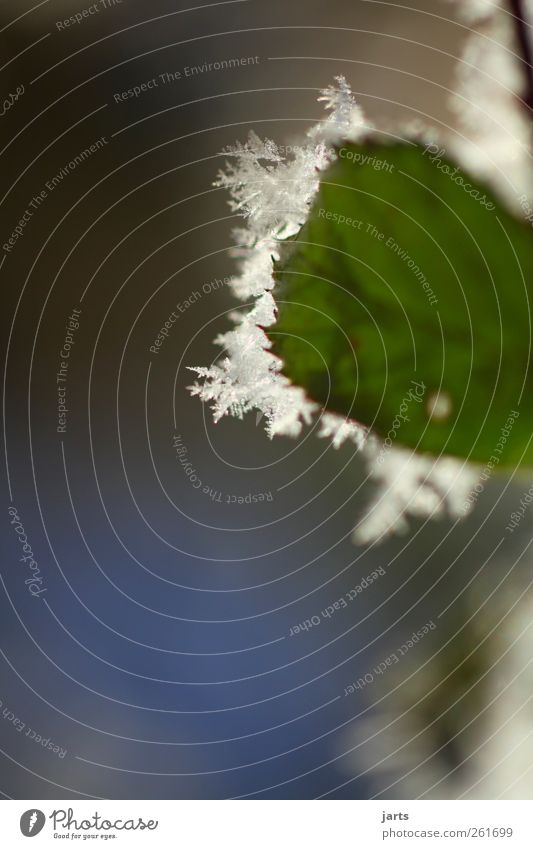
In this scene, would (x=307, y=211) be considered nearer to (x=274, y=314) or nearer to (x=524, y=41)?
(x=274, y=314)

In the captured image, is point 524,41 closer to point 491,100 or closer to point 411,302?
point 491,100

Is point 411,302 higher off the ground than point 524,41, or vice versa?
point 524,41

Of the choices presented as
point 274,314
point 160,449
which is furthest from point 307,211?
point 160,449

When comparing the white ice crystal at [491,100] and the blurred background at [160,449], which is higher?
the white ice crystal at [491,100]

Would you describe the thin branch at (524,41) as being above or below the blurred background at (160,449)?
above

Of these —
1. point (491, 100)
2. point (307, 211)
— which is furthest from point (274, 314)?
point (491, 100)

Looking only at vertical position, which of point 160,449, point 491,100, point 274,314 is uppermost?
point 491,100
